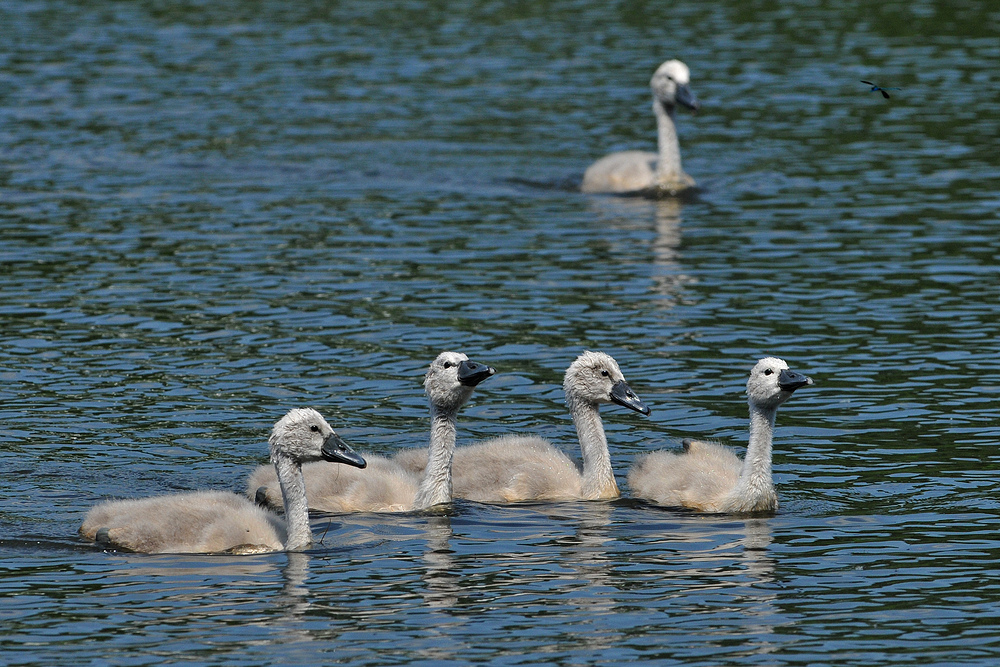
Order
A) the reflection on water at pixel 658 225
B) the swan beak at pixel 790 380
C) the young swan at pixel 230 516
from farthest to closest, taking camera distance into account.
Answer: the reflection on water at pixel 658 225, the swan beak at pixel 790 380, the young swan at pixel 230 516

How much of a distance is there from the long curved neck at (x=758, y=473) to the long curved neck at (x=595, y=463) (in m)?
1.10

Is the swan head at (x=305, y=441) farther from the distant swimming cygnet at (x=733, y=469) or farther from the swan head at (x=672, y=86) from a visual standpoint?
the swan head at (x=672, y=86)

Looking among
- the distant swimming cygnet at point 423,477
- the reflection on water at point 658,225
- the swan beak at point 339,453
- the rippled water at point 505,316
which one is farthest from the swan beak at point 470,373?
the reflection on water at point 658,225

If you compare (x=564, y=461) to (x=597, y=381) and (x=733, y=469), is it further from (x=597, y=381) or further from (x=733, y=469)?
(x=733, y=469)

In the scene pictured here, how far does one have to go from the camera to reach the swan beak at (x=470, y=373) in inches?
538

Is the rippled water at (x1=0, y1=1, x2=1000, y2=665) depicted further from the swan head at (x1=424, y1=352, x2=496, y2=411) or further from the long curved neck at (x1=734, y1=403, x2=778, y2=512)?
the swan head at (x1=424, y1=352, x2=496, y2=411)

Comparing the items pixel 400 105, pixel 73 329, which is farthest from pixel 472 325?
pixel 400 105

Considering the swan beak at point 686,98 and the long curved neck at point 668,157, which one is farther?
the swan beak at point 686,98

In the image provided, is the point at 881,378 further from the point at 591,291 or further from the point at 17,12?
the point at 17,12

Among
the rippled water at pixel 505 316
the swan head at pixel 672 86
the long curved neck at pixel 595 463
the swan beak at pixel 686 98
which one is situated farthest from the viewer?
the swan head at pixel 672 86

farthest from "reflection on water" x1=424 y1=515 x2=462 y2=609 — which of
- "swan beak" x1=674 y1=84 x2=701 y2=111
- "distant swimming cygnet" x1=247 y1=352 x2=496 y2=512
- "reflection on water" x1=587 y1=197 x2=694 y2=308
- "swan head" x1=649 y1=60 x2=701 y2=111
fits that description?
"swan head" x1=649 y1=60 x2=701 y2=111

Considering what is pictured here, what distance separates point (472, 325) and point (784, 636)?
894 cm

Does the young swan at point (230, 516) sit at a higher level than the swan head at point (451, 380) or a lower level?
lower

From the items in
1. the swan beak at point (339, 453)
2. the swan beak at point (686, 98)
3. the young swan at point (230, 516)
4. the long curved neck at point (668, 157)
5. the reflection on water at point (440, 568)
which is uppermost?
the swan beak at point (686, 98)
